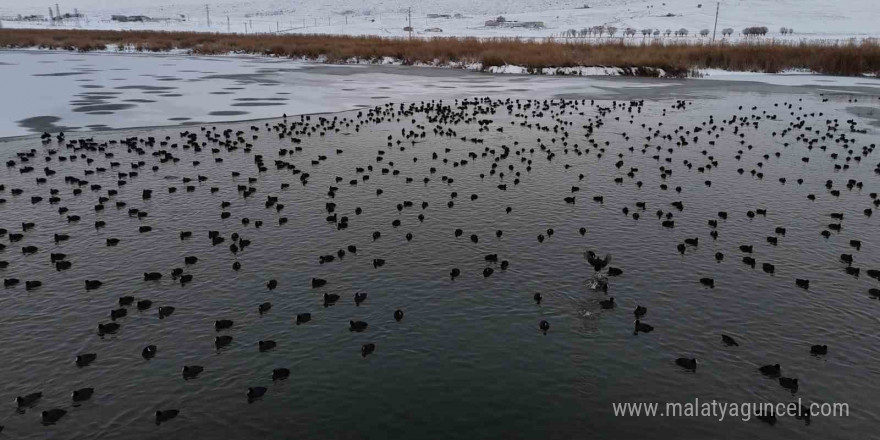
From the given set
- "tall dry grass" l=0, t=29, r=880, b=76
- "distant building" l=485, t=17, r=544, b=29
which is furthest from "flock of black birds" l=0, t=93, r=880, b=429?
"distant building" l=485, t=17, r=544, b=29

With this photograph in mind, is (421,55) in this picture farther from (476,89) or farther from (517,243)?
(517,243)

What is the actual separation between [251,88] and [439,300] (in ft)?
130

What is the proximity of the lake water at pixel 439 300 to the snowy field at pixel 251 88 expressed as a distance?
37.2ft

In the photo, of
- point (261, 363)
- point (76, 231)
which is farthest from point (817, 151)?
point (76, 231)

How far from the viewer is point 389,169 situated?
23656 mm

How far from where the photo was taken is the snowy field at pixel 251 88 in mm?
34969

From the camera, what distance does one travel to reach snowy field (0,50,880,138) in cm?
3497

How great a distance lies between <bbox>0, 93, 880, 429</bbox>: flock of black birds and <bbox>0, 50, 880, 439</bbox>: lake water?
0.54 feet

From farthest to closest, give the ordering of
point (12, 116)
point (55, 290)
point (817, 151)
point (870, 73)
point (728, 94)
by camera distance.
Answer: point (870, 73), point (728, 94), point (12, 116), point (817, 151), point (55, 290)

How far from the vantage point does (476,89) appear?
49594mm

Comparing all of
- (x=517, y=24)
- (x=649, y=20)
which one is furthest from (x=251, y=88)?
(x=649, y=20)

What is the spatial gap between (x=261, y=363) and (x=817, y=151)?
26882 mm

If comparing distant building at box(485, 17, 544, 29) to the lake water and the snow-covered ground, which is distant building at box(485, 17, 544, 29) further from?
the lake water

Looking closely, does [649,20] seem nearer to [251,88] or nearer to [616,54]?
[616,54]
